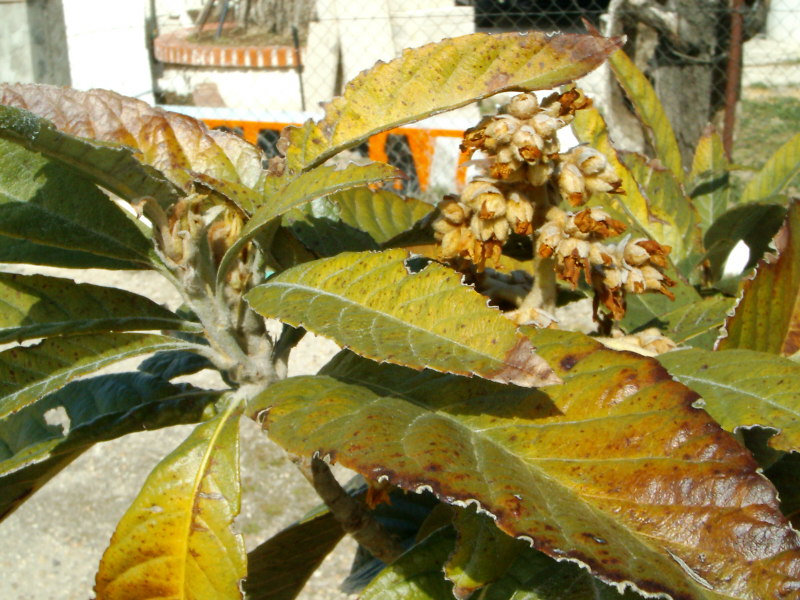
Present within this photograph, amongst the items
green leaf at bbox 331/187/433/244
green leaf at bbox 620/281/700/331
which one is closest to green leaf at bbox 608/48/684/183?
green leaf at bbox 620/281/700/331

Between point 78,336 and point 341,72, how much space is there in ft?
19.5

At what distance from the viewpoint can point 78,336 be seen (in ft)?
2.85

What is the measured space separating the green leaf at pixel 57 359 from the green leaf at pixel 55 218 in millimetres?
→ 107

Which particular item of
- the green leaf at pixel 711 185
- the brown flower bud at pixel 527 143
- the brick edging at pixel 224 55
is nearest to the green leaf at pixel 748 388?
the brown flower bud at pixel 527 143

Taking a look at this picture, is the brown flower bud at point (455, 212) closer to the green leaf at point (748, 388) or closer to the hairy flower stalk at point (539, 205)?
the hairy flower stalk at point (539, 205)

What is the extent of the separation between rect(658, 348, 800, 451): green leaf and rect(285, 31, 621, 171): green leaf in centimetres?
29

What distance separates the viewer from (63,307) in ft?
2.95

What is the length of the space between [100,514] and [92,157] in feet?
9.40

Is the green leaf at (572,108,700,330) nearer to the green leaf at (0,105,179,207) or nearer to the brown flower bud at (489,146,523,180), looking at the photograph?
the brown flower bud at (489,146,523,180)

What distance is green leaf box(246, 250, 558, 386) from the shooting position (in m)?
0.65

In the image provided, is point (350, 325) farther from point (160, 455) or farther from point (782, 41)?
point (782, 41)

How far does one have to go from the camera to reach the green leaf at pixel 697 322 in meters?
1.02

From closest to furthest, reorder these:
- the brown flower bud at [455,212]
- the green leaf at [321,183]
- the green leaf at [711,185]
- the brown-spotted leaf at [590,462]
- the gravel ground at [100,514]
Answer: the brown-spotted leaf at [590,462] → the green leaf at [321,183] → the brown flower bud at [455,212] → the green leaf at [711,185] → the gravel ground at [100,514]

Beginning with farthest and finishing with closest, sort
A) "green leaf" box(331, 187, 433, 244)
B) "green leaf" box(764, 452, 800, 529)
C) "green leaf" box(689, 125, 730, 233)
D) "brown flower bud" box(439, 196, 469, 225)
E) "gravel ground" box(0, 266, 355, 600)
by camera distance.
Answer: "gravel ground" box(0, 266, 355, 600) < "green leaf" box(689, 125, 730, 233) < "green leaf" box(331, 187, 433, 244) < "green leaf" box(764, 452, 800, 529) < "brown flower bud" box(439, 196, 469, 225)
